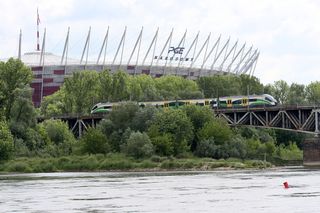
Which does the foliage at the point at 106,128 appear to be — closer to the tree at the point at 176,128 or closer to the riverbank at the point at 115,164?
the riverbank at the point at 115,164

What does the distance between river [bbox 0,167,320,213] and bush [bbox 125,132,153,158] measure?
1623 inches

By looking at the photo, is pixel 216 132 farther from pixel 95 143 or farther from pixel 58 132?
pixel 58 132

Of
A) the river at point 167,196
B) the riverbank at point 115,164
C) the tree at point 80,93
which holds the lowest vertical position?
the river at point 167,196

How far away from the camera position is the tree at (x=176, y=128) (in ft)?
495

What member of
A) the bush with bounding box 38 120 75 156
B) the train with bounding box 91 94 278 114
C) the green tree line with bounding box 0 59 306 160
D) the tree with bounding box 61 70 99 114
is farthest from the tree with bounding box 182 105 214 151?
the tree with bounding box 61 70 99 114

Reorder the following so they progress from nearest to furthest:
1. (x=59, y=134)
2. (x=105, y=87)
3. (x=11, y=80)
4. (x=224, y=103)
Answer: (x=11, y=80)
(x=59, y=134)
(x=224, y=103)
(x=105, y=87)

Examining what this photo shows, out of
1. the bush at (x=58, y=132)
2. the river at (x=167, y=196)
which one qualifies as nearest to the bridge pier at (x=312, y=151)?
the bush at (x=58, y=132)

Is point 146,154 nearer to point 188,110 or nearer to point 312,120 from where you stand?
point 188,110

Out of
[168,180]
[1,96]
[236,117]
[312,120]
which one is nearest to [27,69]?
[1,96]

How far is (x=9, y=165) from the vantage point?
14288cm

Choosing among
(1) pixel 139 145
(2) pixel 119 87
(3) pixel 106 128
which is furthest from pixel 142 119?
(2) pixel 119 87

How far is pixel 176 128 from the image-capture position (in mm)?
151375

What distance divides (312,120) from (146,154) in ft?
86.7

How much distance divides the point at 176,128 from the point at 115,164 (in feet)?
37.9
